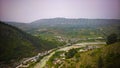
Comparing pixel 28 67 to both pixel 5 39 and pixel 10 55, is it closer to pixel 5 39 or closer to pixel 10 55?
pixel 10 55

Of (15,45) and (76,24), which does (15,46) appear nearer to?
(15,45)

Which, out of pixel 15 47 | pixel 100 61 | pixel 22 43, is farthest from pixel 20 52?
pixel 100 61

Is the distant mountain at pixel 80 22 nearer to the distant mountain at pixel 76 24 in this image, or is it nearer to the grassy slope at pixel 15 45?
the distant mountain at pixel 76 24

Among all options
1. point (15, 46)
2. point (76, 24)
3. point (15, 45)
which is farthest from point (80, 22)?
point (15, 46)

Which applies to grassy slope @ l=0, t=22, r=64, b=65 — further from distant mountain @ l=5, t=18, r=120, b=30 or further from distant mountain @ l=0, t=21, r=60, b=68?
distant mountain @ l=5, t=18, r=120, b=30

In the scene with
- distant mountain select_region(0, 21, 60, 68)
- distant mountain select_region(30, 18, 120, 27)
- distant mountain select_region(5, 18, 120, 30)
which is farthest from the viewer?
distant mountain select_region(30, 18, 120, 27)

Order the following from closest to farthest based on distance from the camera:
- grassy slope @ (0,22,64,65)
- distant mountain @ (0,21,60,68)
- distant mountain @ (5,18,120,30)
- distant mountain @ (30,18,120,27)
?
1. distant mountain @ (0,21,60,68)
2. grassy slope @ (0,22,64,65)
3. distant mountain @ (5,18,120,30)
4. distant mountain @ (30,18,120,27)

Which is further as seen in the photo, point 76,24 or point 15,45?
point 76,24

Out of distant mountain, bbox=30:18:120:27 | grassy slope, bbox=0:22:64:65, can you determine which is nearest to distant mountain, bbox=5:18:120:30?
distant mountain, bbox=30:18:120:27
